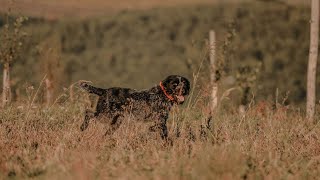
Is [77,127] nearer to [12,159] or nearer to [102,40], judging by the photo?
[12,159]

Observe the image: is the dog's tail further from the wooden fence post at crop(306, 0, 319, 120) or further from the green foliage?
the green foliage

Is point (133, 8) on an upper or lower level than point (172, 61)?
upper

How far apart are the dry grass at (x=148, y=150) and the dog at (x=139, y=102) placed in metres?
0.17

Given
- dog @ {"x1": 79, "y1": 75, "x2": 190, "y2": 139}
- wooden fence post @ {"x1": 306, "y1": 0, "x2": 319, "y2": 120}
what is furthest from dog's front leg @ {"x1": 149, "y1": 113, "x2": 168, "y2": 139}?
wooden fence post @ {"x1": 306, "y1": 0, "x2": 319, "y2": 120}

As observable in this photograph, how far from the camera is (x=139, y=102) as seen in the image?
378 inches

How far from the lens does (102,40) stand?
57.9 meters

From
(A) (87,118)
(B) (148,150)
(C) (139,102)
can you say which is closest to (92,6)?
(A) (87,118)

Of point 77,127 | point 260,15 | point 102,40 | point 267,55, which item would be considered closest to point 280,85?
point 267,55

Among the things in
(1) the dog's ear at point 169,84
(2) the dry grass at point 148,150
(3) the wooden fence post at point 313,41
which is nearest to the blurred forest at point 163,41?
(3) the wooden fence post at point 313,41

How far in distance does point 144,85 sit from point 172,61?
3.51m

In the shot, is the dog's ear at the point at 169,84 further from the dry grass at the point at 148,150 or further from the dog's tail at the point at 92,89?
the dog's tail at the point at 92,89

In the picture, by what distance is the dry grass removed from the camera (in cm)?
634

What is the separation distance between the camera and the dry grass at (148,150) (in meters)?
6.34

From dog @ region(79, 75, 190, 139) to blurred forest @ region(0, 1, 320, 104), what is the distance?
34215 mm
